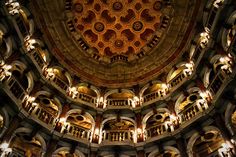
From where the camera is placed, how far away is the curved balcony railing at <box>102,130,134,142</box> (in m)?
24.4

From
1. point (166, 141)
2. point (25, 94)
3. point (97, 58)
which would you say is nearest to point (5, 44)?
point (25, 94)

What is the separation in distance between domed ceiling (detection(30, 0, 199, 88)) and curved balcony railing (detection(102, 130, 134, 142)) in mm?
7284

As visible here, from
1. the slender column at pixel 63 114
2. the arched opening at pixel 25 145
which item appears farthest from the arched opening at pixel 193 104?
the arched opening at pixel 25 145

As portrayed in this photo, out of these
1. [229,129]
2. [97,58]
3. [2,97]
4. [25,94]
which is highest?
[97,58]

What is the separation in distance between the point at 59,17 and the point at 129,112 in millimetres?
12491

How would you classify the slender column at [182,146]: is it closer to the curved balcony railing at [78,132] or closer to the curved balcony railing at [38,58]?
the curved balcony railing at [78,132]

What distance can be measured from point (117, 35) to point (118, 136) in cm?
1520

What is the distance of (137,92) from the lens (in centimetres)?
3003

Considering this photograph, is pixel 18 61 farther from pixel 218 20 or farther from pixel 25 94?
pixel 218 20

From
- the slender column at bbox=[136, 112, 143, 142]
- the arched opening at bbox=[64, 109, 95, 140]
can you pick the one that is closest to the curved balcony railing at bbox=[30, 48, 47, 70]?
the arched opening at bbox=[64, 109, 95, 140]

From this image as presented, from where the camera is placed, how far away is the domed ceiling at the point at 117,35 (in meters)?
30.0

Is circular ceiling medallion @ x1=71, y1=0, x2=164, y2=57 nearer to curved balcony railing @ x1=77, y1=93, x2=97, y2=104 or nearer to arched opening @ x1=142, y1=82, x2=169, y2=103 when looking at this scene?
arched opening @ x1=142, y1=82, x2=169, y2=103

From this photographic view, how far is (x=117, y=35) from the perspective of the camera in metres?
36.0

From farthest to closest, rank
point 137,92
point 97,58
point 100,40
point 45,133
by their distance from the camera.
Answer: point 100,40, point 97,58, point 137,92, point 45,133
